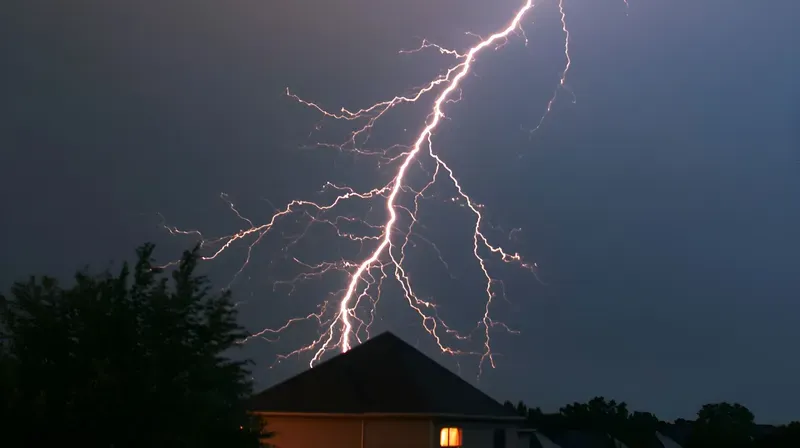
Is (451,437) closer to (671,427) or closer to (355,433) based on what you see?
(355,433)

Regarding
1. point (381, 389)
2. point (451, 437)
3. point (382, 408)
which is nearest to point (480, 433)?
point (451, 437)

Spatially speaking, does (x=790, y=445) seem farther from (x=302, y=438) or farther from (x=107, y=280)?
(x=107, y=280)

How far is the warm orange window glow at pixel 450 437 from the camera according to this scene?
21781mm

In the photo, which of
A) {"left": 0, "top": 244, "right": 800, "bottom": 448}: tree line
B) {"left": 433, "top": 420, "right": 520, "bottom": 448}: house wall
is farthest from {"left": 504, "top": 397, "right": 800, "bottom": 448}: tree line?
{"left": 0, "top": 244, "right": 800, "bottom": 448}: tree line

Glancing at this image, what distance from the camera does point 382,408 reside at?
21.7m

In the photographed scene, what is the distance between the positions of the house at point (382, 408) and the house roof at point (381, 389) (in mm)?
24

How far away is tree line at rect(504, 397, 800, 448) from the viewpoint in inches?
1302

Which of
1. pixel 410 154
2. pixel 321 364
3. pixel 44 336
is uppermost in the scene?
pixel 410 154

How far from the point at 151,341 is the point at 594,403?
214ft

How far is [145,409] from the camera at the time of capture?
9.95 m

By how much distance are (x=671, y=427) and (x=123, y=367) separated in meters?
49.3

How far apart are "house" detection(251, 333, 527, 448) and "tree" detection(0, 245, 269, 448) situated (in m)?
9.54

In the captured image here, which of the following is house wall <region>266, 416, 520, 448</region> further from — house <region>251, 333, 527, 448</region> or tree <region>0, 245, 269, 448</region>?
tree <region>0, 245, 269, 448</region>

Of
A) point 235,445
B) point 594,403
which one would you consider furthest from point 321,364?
point 594,403
